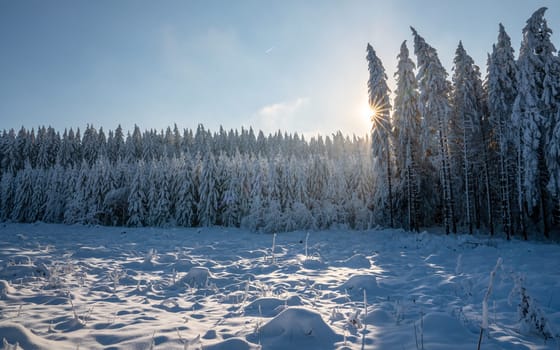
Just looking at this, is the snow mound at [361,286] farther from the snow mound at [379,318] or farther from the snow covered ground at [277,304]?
the snow mound at [379,318]

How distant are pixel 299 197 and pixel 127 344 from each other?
94.9ft

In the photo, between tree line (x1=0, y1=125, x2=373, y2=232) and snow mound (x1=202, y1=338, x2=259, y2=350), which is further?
tree line (x1=0, y1=125, x2=373, y2=232)

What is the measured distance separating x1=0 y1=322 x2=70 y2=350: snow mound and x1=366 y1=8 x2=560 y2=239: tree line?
2409 cm

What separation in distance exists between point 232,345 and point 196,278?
4.62 meters

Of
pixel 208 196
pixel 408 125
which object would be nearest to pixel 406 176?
pixel 408 125

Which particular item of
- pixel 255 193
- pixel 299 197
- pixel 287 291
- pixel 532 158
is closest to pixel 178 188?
pixel 255 193

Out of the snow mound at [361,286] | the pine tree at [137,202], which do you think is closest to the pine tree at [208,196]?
the pine tree at [137,202]

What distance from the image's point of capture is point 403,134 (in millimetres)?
26188

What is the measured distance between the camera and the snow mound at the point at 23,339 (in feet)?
11.4

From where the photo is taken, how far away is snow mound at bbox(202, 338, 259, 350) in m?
3.65

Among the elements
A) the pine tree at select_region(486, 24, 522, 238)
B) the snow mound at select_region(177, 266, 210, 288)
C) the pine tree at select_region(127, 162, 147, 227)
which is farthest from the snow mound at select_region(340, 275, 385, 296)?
the pine tree at select_region(127, 162, 147, 227)

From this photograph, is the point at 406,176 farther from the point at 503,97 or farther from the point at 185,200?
the point at 185,200

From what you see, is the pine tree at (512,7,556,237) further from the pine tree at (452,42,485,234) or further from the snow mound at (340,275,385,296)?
the snow mound at (340,275,385,296)

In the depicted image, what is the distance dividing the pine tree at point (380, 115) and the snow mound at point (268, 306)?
21.8m
